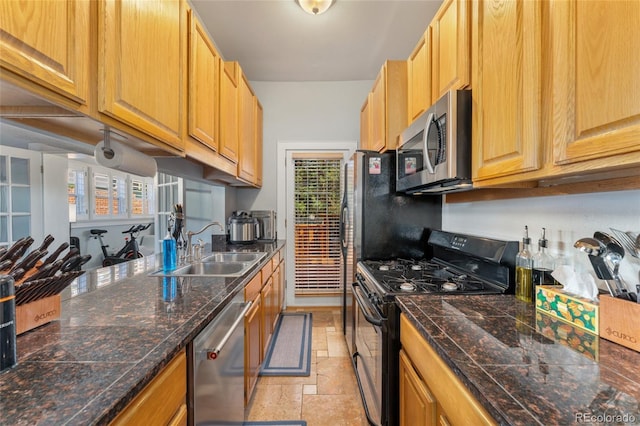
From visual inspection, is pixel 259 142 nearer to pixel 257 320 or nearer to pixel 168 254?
pixel 168 254

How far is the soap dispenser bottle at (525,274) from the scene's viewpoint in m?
1.21

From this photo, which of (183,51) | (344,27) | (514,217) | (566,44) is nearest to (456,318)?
(514,217)

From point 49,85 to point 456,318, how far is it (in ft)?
4.52

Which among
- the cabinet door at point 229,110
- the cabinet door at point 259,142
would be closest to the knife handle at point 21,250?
the cabinet door at point 229,110

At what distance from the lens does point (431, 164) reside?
1.50m

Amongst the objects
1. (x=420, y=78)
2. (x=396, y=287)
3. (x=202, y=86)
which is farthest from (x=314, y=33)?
(x=396, y=287)

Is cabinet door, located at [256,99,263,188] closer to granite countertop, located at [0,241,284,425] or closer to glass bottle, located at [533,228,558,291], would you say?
granite countertop, located at [0,241,284,425]

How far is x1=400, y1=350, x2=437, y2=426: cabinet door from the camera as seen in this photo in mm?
934

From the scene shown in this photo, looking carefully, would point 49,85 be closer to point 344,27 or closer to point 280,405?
point 280,405

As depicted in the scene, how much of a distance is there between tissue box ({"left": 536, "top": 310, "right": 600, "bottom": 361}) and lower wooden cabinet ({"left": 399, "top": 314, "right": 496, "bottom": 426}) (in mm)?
345

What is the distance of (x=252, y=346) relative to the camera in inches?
70.4

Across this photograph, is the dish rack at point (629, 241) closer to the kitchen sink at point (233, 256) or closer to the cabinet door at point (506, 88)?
the cabinet door at point (506, 88)

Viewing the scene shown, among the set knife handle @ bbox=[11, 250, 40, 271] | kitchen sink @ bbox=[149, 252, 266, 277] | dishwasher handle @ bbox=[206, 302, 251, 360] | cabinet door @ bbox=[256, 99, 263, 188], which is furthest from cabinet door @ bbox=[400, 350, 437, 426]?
cabinet door @ bbox=[256, 99, 263, 188]

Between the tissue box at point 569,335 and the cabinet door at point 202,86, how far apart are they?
1726 mm
